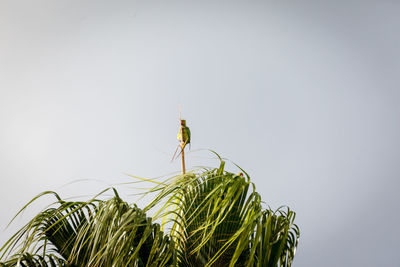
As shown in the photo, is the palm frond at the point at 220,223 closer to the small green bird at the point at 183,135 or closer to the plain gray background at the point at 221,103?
the small green bird at the point at 183,135

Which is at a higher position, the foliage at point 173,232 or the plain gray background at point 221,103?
the plain gray background at point 221,103

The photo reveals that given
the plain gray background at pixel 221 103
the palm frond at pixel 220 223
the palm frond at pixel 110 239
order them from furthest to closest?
the plain gray background at pixel 221 103, the palm frond at pixel 220 223, the palm frond at pixel 110 239

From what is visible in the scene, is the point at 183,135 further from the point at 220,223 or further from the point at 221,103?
the point at 221,103

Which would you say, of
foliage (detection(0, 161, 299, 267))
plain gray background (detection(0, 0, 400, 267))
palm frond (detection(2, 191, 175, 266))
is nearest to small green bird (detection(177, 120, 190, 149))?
foliage (detection(0, 161, 299, 267))

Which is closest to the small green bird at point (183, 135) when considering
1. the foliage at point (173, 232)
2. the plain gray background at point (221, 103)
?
the foliage at point (173, 232)

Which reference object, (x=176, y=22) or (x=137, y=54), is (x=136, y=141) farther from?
(x=176, y=22)

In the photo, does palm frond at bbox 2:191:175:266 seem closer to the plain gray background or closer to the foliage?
the foliage
